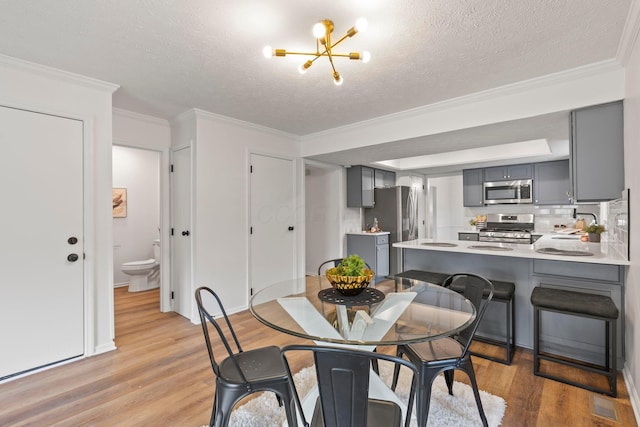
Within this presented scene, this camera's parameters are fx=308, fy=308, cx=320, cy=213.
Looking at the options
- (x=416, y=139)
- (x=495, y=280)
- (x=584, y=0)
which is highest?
(x=584, y=0)

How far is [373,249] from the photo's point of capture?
5215 millimetres

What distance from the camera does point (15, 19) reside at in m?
1.79

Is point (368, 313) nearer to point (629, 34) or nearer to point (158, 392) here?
point (158, 392)

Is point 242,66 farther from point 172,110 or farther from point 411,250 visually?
point 411,250

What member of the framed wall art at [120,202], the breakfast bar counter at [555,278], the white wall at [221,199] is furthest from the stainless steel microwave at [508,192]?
the framed wall art at [120,202]

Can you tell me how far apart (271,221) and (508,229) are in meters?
4.36

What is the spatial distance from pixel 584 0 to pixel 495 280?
215cm

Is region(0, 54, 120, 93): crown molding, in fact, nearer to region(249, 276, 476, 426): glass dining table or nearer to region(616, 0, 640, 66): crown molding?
region(249, 276, 476, 426): glass dining table

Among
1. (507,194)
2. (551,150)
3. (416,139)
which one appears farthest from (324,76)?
(507,194)

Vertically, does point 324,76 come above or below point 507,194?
above

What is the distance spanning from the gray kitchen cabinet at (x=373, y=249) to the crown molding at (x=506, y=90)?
2104mm

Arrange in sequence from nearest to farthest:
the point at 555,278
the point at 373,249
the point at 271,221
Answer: the point at 555,278 → the point at 271,221 → the point at 373,249

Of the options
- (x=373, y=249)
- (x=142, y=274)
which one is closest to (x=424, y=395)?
(x=373, y=249)

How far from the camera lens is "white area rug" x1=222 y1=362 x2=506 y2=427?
68.5 inches
